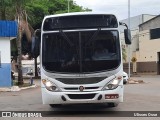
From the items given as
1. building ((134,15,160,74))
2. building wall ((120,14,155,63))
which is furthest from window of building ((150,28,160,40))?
building wall ((120,14,155,63))

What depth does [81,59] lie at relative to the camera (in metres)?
12.4

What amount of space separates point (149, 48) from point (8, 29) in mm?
37233

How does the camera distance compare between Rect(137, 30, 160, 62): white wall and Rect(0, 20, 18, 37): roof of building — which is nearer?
Rect(0, 20, 18, 37): roof of building

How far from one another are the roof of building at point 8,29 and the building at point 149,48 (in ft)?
114

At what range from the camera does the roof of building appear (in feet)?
87.7

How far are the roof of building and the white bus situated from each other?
14369 mm

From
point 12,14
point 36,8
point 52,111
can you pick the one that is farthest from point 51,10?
point 52,111

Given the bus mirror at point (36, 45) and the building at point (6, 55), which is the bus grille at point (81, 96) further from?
the building at point (6, 55)

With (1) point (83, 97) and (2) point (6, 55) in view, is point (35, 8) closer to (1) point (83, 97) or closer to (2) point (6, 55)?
(2) point (6, 55)

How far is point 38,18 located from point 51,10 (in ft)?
15.6

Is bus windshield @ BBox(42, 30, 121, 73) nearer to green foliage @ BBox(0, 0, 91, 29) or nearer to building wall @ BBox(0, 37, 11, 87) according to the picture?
building wall @ BBox(0, 37, 11, 87)

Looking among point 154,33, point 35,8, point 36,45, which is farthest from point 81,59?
point 154,33

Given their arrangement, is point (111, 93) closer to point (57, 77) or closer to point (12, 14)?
point (57, 77)

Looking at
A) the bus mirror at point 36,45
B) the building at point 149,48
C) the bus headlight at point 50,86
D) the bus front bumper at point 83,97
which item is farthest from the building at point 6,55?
the building at point 149,48
